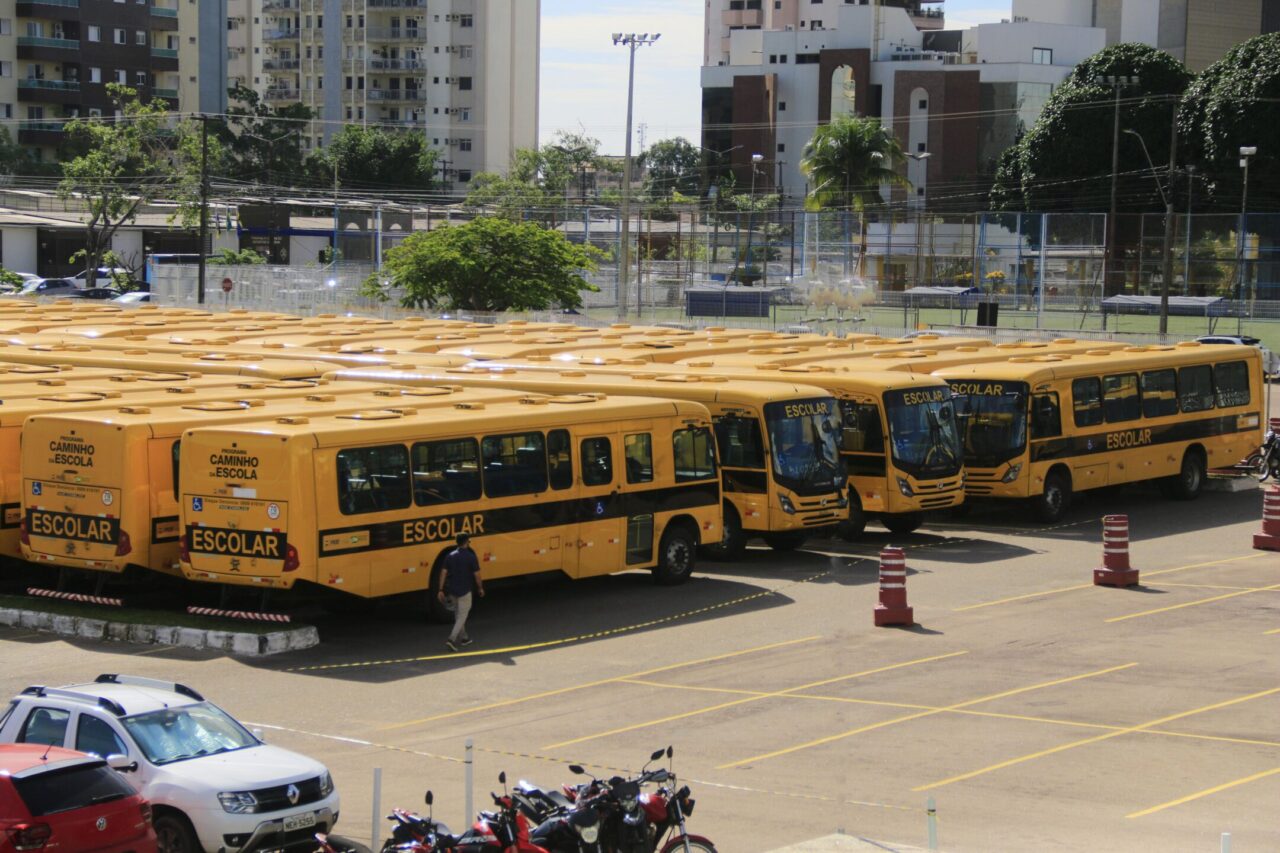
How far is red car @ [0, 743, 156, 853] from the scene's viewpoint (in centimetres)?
1013

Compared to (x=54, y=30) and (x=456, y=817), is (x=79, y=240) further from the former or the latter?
(x=456, y=817)

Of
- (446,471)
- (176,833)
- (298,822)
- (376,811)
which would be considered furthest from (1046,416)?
(176,833)

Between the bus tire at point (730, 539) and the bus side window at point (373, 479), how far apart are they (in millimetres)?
6844

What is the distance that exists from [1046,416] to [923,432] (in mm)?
3267

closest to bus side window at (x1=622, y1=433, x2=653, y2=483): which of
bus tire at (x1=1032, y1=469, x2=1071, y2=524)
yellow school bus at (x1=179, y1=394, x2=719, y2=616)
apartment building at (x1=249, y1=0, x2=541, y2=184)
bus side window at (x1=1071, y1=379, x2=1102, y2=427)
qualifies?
yellow school bus at (x1=179, y1=394, x2=719, y2=616)

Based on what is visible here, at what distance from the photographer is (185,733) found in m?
12.5

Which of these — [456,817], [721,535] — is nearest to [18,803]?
[456,817]

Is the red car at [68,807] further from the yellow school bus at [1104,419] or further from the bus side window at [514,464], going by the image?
the yellow school bus at [1104,419]

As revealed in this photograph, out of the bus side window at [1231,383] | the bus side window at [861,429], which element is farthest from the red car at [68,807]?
the bus side window at [1231,383]

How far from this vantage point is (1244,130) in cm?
8331

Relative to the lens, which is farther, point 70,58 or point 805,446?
point 70,58

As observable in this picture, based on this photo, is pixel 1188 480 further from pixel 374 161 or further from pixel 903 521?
pixel 374 161

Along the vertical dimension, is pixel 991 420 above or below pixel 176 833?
above

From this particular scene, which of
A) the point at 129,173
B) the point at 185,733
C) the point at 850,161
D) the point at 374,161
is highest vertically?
the point at 374,161
